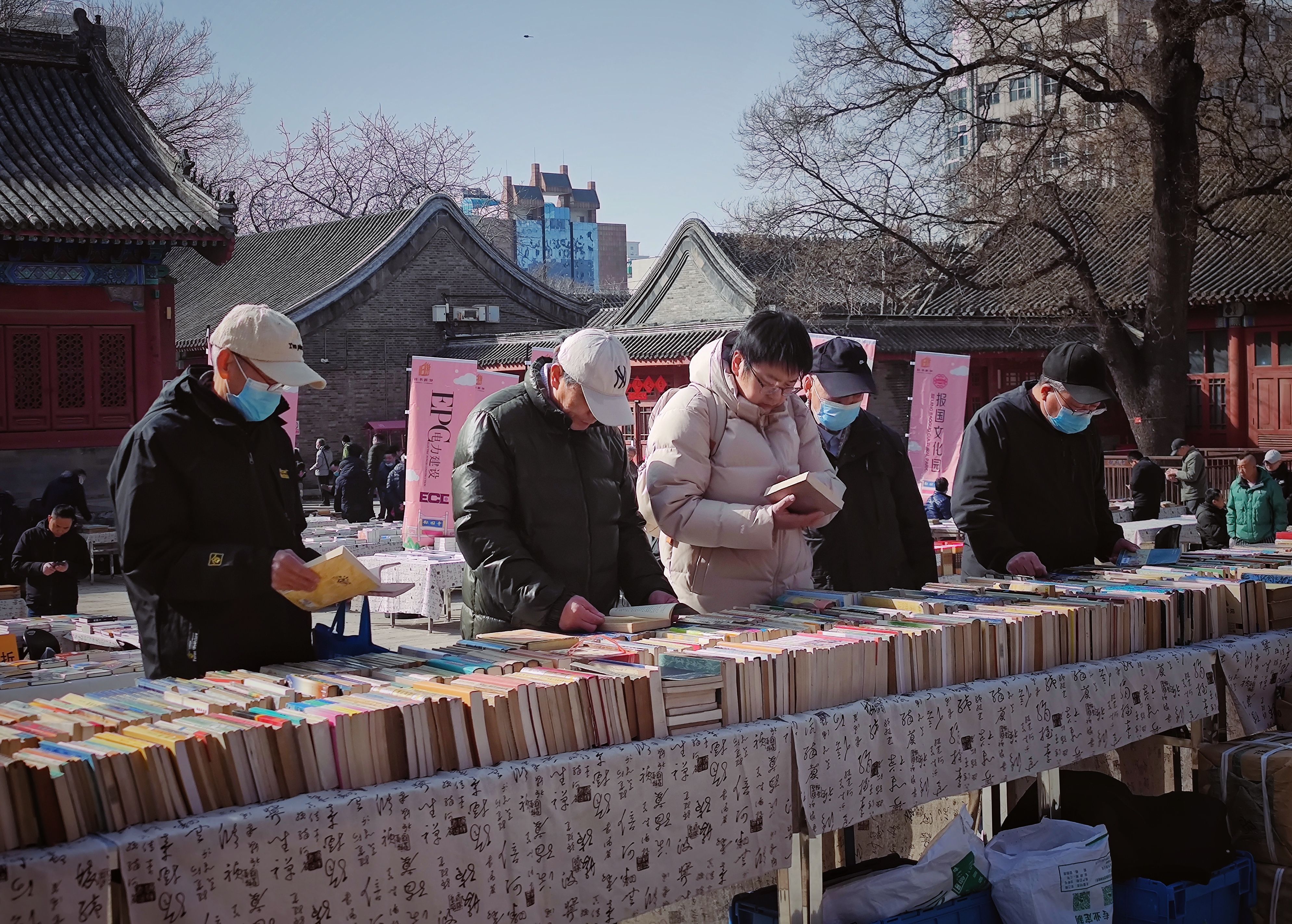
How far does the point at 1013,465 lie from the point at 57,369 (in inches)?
525

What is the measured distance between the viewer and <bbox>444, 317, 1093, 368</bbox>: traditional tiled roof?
21375mm

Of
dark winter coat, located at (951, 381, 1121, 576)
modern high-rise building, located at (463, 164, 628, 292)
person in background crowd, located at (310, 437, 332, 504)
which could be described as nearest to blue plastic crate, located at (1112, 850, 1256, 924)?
dark winter coat, located at (951, 381, 1121, 576)

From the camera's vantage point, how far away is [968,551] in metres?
5.09

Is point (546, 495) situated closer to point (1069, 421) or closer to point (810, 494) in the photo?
point (810, 494)

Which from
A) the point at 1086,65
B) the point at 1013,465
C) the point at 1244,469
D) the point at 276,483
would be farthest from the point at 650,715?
the point at 1086,65

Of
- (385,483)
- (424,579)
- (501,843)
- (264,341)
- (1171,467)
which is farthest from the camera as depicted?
(385,483)

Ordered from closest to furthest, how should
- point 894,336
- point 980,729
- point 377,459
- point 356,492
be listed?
point 980,729, point 356,492, point 377,459, point 894,336

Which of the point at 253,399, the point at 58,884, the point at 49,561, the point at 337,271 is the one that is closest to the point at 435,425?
the point at 49,561

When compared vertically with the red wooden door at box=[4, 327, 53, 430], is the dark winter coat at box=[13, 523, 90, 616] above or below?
below

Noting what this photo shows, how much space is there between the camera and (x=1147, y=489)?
1246 cm

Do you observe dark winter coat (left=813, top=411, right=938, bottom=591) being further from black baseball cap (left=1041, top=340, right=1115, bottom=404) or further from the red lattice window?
the red lattice window

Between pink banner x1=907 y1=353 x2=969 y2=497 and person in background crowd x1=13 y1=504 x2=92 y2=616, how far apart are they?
7495 millimetres

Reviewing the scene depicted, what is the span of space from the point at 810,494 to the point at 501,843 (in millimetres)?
1582

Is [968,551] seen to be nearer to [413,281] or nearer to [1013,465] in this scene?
[1013,465]
